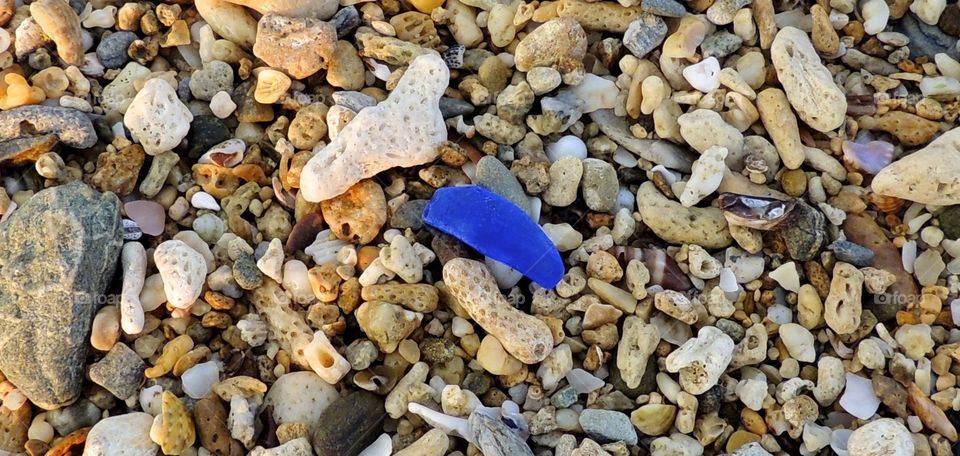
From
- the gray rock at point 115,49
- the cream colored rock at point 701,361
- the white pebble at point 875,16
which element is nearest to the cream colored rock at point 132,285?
the gray rock at point 115,49

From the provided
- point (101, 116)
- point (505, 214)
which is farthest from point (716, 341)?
point (101, 116)

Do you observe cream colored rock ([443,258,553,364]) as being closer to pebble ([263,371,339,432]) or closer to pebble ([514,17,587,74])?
pebble ([263,371,339,432])

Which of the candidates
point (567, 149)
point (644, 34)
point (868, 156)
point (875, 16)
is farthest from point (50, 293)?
point (875, 16)

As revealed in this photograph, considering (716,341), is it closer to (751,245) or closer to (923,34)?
(751,245)

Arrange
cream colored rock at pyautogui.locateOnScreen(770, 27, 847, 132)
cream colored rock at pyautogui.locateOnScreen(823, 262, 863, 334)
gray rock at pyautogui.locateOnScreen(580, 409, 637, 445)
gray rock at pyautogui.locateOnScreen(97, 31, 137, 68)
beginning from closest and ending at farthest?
gray rock at pyautogui.locateOnScreen(580, 409, 637, 445) → cream colored rock at pyautogui.locateOnScreen(823, 262, 863, 334) → cream colored rock at pyautogui.locateOnScreen(770, 27, 847, 132) → gray rock at pyautogui.locateOnScreen(97, 31, 137, 68)

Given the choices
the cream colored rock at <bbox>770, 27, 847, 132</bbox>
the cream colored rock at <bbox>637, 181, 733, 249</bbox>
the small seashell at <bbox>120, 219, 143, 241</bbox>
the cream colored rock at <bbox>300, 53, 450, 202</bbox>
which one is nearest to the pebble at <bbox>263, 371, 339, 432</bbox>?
the cream colored rock at <bbox>300, 53, 450, 202</bbox>
